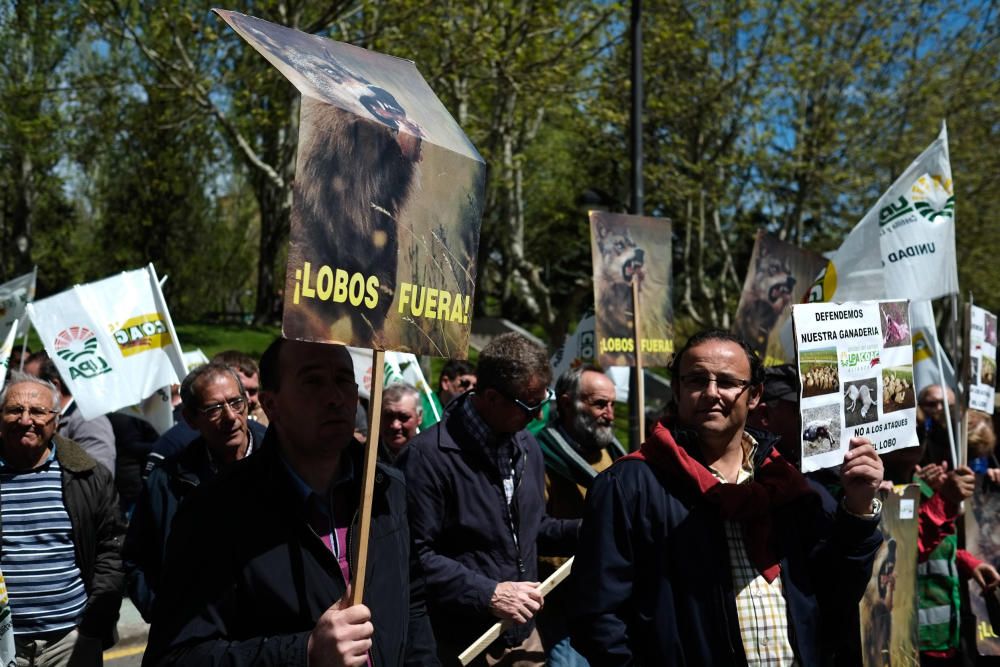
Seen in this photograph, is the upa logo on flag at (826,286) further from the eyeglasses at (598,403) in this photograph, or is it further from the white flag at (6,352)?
the white flag at (6,352)

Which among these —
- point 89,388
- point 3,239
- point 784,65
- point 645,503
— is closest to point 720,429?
point 645,503

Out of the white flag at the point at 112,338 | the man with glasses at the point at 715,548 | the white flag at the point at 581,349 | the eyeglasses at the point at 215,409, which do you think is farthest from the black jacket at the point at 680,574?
the white flag at the point at 581,349

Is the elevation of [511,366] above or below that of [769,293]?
below

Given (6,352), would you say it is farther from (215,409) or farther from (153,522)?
(153,522)

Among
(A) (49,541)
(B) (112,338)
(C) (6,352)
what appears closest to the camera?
(A) (49,541)

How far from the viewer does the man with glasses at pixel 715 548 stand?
9.27 ft

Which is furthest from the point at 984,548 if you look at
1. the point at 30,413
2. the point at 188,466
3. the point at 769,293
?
the point at 30,413

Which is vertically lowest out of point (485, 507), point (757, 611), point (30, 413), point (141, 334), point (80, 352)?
point (757, 611)

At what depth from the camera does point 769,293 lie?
Result: 683 centimetres

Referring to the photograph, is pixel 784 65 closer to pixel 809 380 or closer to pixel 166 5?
pixel 166 5

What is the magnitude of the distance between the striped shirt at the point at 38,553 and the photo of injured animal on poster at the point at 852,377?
3.13 meters

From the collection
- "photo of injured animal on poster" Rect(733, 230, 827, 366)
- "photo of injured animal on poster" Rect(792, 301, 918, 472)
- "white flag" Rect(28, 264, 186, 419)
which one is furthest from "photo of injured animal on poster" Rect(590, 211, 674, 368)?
"photo of injured animal on poster" Rect(792, 301, 918, 472)

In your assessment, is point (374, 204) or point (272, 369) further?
point (272, 369)

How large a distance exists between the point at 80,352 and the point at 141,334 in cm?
38
